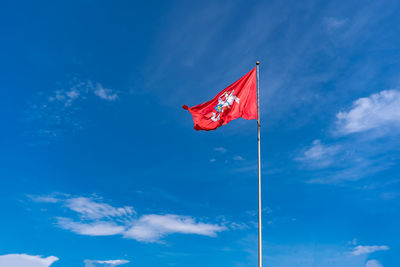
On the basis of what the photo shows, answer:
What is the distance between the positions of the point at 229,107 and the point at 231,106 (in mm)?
209

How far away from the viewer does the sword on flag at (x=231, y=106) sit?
25703 millimetres

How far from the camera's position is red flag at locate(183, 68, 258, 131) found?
84.4 ft

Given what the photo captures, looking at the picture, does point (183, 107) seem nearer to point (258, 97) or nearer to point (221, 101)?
point (221, 101)

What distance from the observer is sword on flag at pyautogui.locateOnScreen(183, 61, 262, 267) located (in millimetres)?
25703

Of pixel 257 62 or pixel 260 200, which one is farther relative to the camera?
pixel 257 62

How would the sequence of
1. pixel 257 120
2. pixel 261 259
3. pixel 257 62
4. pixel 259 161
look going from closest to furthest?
1. pixel 261 259
2. pixel 259 161
3. pixel 257 120
4. pixel 257 62

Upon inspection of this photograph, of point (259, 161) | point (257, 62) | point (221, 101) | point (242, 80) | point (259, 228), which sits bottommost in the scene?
point (259, 228)

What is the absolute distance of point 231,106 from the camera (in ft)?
84.9

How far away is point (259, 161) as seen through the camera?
2397cm

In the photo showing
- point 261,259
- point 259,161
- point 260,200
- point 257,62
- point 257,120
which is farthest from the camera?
point 257,62

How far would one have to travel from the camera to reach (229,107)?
85.3 feet

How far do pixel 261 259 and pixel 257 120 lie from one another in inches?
429

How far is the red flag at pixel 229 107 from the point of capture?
84.4 feet

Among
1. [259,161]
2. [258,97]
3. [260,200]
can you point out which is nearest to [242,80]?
[258,97]
